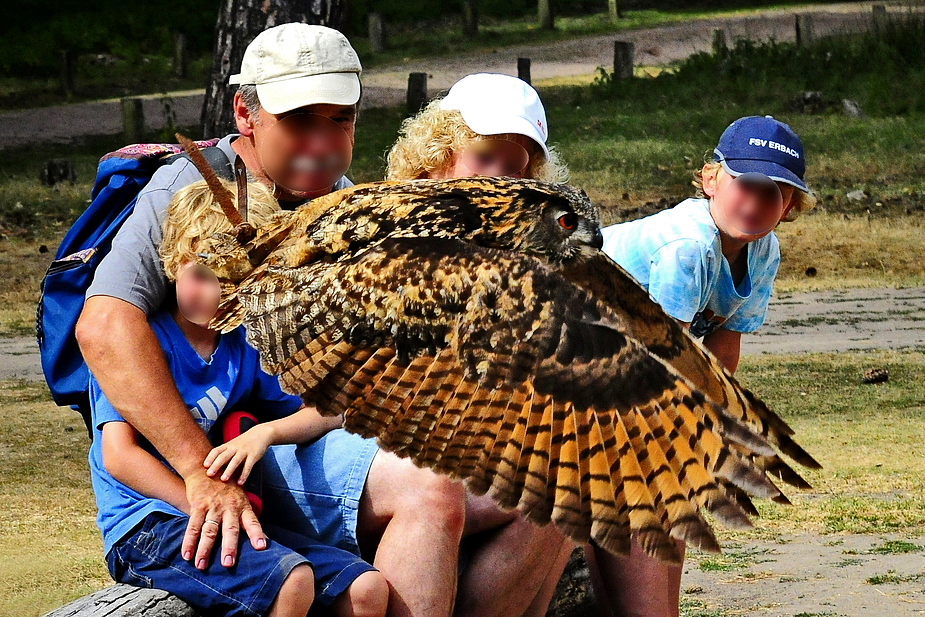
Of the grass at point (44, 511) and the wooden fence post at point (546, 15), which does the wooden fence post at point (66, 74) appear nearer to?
the wooden fence post at point (546, 15)

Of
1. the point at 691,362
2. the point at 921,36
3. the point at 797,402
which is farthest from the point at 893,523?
the point at 921,36

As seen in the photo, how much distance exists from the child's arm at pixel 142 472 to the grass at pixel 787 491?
1639 millimetres

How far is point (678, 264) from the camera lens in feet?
12.0

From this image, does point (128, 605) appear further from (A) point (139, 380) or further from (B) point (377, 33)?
(B) point (377, 33)

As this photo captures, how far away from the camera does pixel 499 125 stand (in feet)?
12.3

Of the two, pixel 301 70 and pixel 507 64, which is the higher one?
pixel 301 70

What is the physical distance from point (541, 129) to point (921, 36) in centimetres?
1569

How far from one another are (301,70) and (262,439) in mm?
1040

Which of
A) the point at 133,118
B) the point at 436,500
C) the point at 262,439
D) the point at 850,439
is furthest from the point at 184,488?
the point at 133,118

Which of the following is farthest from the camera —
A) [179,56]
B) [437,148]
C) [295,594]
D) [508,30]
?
[508,30]

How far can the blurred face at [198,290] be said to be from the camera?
2969 millimetres

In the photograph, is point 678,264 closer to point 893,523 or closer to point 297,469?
point 297,469

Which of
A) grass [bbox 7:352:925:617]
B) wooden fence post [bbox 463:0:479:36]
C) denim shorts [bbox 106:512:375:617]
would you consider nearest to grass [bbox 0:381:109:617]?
grass [bbox 7:352:925:617]

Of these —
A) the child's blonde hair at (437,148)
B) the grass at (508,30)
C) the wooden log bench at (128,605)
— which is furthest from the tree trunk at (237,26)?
the grass at (508,30)
